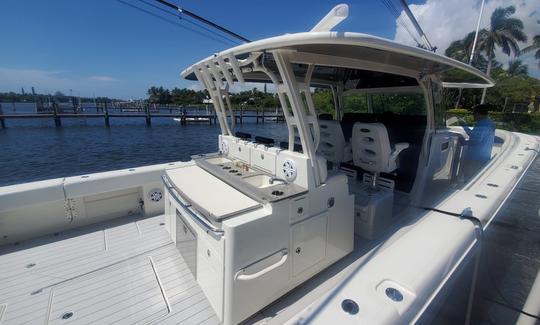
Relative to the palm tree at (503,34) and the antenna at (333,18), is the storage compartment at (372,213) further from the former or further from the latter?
the palm tree at (503,34)

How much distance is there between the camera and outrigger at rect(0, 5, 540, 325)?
4.52 ft

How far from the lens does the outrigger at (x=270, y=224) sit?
54.3 inches

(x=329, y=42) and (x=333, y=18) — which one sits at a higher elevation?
(x=333, y=18)

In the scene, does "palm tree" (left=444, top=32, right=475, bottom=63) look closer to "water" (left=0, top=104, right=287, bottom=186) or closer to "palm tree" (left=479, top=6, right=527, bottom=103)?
"palm tree" (left=479, top=6, right=527, bottom=103)

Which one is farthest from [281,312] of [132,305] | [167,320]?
[132,305]

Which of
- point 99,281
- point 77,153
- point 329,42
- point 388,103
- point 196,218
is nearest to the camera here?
point 329,42

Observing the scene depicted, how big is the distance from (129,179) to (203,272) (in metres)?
1.73

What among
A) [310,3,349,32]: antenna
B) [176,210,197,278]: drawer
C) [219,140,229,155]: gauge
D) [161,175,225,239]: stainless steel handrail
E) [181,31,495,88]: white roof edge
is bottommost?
[176,210,197,278]: drawer

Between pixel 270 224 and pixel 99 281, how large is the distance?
1577mm

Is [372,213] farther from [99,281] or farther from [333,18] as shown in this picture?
[99,281]

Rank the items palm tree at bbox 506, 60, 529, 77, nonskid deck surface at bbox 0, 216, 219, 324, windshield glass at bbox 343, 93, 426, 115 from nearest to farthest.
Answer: nonskid deck surface at bbox 0, 216, 219, 324, windshield glass at bbox 343, 93, 426, 115, palm tree at bbox 506, 60, 529, 77

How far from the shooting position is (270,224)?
1.69m

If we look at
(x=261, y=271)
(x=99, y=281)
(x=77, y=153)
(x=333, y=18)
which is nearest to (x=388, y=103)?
(x=333, y=18)

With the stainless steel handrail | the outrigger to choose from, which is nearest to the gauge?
the outrigger
